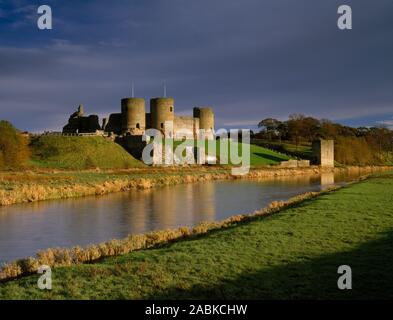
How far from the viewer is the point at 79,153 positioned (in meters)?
48.1

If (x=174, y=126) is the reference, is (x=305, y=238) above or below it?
below

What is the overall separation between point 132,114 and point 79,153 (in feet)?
43.7

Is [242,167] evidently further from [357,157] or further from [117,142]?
[357,157]

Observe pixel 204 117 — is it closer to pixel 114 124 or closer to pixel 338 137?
pixel 114 124

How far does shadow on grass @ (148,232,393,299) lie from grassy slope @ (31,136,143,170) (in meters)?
37.4

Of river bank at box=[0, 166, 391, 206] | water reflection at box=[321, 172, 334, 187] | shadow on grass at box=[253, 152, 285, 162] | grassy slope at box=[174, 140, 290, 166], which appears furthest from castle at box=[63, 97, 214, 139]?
water reflection at box=[321, 172, 334, 187]

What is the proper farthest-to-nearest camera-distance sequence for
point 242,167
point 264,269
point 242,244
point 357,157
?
1. point 357,157
2. point 242,167
3. point 242,244
4. point 264,269

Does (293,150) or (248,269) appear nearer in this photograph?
(248,269)

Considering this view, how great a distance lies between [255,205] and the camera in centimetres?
2473

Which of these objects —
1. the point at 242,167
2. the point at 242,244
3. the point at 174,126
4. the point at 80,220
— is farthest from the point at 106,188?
the point at 174,126

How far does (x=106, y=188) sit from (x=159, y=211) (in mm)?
9843

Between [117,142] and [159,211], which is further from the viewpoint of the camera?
[117,142]

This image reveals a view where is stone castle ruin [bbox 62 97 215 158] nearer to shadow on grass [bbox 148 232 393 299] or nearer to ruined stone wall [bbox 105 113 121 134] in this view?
ruined stone wall [bbox 105 113 121 134]


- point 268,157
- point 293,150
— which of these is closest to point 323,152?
point 268,157
